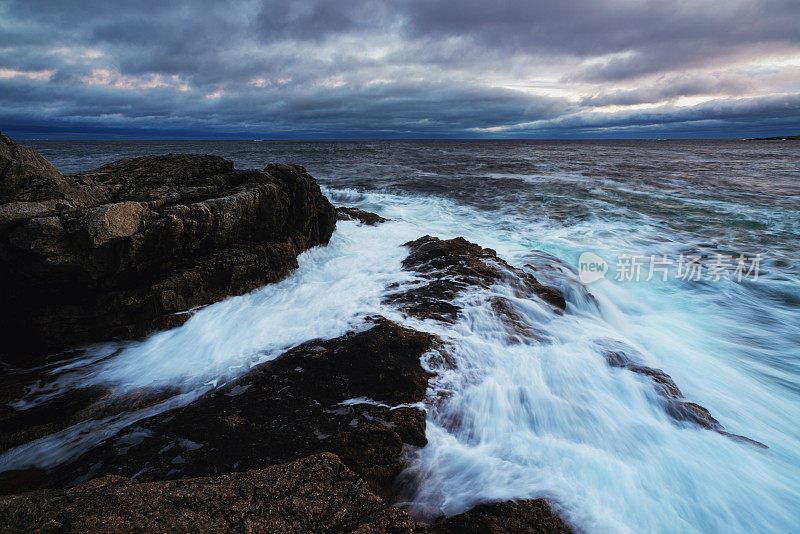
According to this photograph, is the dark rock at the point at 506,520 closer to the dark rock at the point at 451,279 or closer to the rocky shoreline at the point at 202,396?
the rocky shoreline at the point at 202,396

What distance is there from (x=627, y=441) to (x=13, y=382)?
6.52 meters

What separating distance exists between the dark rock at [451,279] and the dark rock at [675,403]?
1.55m

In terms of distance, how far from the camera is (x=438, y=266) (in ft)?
22.0

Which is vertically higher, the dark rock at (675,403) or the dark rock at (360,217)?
the dark rock at (360,217)

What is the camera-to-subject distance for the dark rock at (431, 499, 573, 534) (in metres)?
2.21

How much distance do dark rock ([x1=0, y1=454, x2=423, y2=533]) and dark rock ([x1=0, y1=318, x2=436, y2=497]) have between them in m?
0.63

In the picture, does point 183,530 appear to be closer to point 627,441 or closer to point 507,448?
point 507,448

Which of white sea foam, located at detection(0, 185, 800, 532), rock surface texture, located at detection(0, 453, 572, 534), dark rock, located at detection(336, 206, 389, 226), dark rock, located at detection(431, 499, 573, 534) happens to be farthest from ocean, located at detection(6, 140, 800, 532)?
rock surface texture, located at detection(0, 453, 572, 534)

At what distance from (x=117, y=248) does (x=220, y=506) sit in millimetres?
4006

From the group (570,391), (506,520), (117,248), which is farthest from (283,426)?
(117,248)

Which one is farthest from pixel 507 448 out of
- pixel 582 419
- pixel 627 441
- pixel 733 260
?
pixel 733 260

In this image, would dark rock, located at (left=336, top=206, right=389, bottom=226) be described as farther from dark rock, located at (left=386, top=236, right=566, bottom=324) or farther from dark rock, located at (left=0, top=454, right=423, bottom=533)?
dark rock, located at (left=0, top=454, right=423, bottom=533)

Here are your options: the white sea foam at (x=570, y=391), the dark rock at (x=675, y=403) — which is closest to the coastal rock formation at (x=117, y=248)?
the white sea foam at (x=570, y=391)

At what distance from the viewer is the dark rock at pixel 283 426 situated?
2564mm
